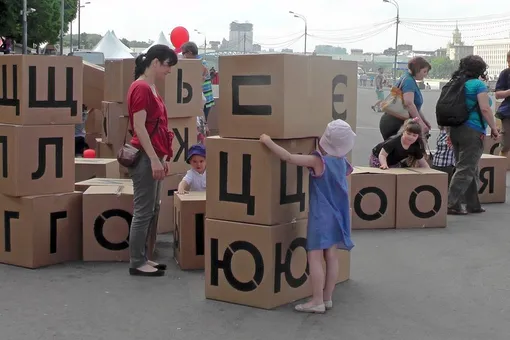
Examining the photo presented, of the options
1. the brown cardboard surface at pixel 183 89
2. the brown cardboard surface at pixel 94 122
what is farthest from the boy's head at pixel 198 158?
the brown cardboard surface at pixel 94 122

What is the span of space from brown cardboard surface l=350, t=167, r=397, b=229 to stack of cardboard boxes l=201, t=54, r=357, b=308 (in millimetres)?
2684

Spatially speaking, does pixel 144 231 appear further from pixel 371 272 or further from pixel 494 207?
pixel 494 207

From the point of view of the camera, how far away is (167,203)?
25.2ft

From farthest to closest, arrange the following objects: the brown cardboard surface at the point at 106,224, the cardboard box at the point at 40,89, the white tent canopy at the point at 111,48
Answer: the white tent canopy at the point at 111,48
the brown cardboard surface at the point at 106,224
the cardboard box at the point at 40,89

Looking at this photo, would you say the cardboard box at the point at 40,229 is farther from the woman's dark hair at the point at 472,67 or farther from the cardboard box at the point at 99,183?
the woman's dark hair at the point at 472,67

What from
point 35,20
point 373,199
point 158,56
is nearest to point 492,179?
point 373,199

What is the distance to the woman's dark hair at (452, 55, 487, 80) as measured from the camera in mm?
8516

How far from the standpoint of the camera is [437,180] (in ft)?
26.5

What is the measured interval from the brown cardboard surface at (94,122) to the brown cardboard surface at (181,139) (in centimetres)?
417

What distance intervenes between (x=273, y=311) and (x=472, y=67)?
4.53 meters

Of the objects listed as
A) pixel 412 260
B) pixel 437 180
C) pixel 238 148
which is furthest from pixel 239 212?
pixel 437 180

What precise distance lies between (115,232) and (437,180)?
3.43 m

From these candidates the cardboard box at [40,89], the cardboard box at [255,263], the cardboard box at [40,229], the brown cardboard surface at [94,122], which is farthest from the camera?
the brown cardboard surface at [94,122]

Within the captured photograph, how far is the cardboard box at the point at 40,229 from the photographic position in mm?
6211
